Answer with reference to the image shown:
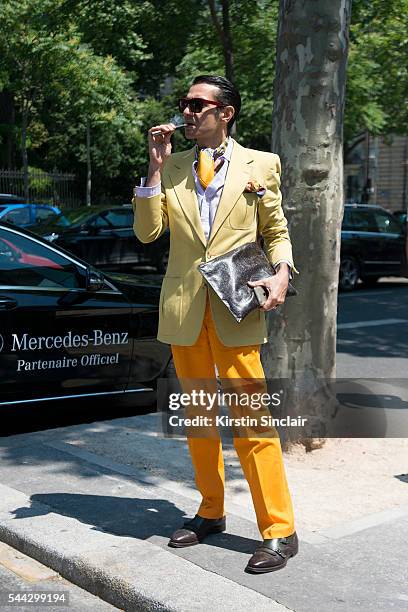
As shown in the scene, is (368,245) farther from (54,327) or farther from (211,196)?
(211,196)

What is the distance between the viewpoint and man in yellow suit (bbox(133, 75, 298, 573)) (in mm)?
3729

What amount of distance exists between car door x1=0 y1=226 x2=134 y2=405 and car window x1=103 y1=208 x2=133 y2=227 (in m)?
12.6

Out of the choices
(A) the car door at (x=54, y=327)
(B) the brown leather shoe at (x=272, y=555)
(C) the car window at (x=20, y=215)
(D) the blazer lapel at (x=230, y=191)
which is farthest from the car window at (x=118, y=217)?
(B) the brown leather shoe at (x=272, y=555)

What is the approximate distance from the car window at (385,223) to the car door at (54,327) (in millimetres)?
12835

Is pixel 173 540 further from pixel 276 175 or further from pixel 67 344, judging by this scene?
pixel 67 344

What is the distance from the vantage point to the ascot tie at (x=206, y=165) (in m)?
3.82

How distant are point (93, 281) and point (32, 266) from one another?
17.9 inches

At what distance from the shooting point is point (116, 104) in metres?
29.2

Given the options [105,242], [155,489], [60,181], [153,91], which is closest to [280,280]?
[155,489]

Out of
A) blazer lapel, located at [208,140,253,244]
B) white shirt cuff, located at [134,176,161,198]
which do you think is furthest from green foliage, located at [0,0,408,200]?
white shirt cuff, located at [134,176,161,198]

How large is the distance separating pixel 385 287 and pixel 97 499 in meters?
14.9

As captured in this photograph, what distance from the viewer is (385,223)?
18.6 meters

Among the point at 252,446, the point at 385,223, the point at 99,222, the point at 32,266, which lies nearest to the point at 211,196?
the point at 252,446

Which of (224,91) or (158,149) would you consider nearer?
(158,149)
